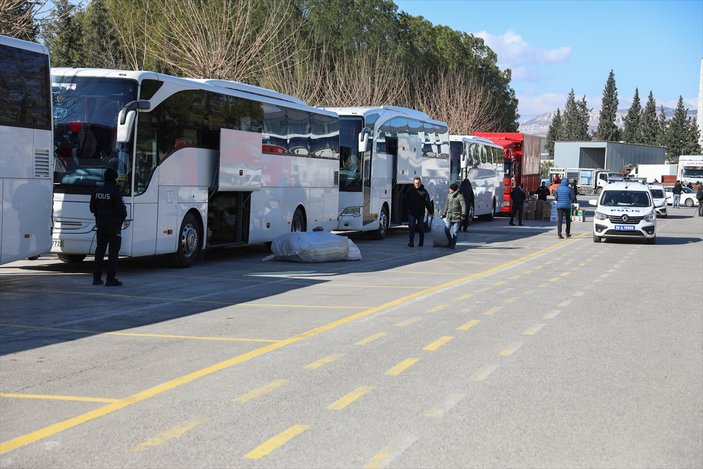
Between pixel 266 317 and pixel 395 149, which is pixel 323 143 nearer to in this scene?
pixel 395 149

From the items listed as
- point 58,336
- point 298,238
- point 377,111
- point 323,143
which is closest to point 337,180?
point 323,143

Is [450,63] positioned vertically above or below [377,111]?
above

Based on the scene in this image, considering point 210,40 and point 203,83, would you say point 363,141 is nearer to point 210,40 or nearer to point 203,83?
point 203,83

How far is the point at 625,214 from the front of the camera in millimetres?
29594

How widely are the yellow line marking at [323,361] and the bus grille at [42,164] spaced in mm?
7147

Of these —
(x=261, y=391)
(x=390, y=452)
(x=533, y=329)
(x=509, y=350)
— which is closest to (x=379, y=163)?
(x=533, y=329)

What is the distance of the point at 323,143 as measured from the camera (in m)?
25.5

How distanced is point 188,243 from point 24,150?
4.95m

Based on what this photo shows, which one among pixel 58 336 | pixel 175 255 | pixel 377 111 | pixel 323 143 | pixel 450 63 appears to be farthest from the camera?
pixel 450 63

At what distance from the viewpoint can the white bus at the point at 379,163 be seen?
2777cm

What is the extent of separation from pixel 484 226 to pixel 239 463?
114 ft

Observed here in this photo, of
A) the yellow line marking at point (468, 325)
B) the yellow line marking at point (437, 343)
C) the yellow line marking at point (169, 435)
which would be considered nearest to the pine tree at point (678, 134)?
the yellow line marking at point (468, 325)

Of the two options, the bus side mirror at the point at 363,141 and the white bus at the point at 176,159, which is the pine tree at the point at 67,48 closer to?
the bus side mirror at the point at 363,141

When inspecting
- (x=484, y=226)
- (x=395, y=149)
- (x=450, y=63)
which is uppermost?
(x=450, y=63)
